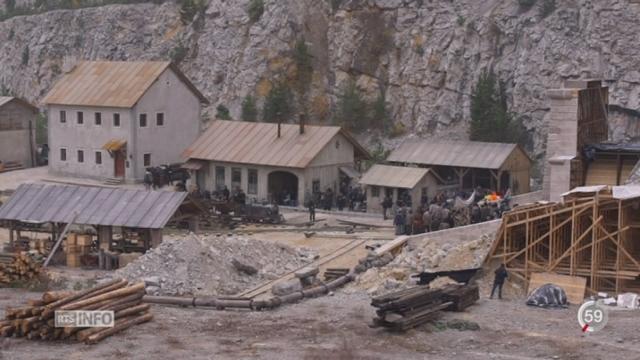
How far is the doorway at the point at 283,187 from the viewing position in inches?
2042

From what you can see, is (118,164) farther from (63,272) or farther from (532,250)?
(532,250)

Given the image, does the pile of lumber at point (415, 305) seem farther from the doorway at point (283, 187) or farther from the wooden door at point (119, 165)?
the wooden door at point (119, 165)

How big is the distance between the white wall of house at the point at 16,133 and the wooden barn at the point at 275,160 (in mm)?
14351

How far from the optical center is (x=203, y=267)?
35312mm

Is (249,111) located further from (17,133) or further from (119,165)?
(119,165)

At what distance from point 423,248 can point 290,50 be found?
39808 millimetres

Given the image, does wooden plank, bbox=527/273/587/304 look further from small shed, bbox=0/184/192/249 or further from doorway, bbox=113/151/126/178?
doorway, bbox=113/151/126/178

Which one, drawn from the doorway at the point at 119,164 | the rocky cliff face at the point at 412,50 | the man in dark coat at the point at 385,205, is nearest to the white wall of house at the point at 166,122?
the doorway at the point at 119,164

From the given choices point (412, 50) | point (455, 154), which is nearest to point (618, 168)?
point (455, 154)

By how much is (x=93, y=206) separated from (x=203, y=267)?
6.00m

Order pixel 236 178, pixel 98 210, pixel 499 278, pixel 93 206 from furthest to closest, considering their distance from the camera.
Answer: pixel 236 178 → pixel 93 206 → pixel 98 210 → pixel 499 278

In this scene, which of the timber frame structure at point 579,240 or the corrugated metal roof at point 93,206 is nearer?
the timber frame structure at point 579,240

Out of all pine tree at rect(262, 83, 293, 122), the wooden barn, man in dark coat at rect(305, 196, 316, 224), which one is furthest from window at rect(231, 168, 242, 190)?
pine tree at rect(262, 83, 293, 122)

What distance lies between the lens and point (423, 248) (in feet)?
127
